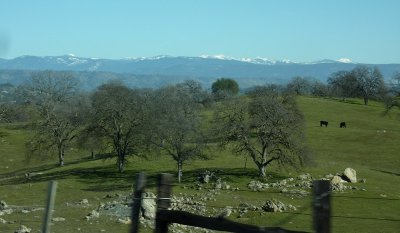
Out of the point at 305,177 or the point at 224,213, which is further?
the point at 305,177

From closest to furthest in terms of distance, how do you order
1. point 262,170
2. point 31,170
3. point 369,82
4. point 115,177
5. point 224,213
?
point 224,213
point 262,170
point 115,177
point 31,170
point 369,82

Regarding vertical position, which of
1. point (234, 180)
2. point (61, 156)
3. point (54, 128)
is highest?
point (54, 128)

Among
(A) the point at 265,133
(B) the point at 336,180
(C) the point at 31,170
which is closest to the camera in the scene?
→ (B) the point at 336,180

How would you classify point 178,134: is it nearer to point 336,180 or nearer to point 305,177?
point 305,177

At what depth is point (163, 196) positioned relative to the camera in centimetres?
799

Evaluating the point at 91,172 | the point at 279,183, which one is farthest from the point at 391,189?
the point at 91,172

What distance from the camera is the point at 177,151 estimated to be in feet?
175

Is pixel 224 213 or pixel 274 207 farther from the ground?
pixel 224 213

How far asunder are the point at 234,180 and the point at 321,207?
4292cm

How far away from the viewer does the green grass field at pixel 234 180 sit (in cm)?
2581

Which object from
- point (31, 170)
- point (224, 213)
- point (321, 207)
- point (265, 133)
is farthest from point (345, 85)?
point (321, 207)

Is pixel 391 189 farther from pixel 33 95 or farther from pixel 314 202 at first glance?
pixel 33 95

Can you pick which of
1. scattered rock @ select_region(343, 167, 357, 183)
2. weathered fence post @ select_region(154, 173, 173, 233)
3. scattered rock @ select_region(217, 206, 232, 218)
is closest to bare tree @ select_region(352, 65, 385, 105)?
scattered rock @ select_region(343, 167, 357, 183)

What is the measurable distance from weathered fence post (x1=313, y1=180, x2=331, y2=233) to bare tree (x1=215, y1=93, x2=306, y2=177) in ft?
148
